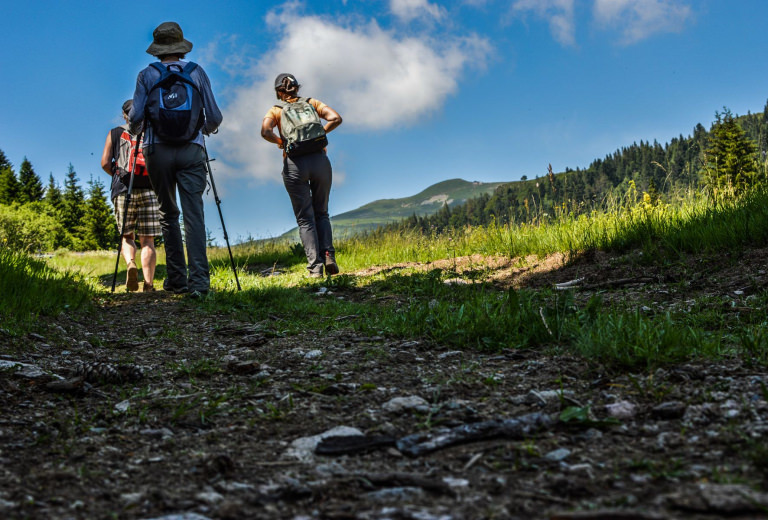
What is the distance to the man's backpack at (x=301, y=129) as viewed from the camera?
797cm

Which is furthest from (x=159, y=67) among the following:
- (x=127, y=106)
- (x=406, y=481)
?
(x=406, y=481)

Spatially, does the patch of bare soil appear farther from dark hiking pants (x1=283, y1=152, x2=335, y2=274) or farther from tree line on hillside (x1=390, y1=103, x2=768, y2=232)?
tree line on hillside (x1=390, y1=103, x2=768, y2=232)

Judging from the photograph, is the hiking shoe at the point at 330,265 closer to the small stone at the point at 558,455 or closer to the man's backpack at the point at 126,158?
the man's backpack at the point at 126,158

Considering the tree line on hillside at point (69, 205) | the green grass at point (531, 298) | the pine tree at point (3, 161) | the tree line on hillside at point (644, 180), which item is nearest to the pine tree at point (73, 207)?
the tree line on hillside at point (69, 205)

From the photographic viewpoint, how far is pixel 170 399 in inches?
98.3

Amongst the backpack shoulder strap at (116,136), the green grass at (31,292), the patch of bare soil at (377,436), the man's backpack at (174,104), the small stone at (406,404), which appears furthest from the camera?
the backpack shoulder strap at (116,136)

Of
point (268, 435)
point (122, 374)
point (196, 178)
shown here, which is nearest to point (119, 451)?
point (268, 435)

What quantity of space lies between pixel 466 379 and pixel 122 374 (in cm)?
185

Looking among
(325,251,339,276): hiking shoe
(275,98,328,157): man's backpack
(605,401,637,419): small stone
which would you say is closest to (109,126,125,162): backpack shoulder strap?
(275,98,328,157): man's backpack

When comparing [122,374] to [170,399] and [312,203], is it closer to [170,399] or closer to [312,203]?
[170,399]

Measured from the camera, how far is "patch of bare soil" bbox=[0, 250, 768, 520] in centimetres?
142

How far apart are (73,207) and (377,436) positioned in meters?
71.3

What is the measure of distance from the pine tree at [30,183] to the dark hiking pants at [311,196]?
243 feet

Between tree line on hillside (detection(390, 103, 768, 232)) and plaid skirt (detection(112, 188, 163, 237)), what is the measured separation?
6103 mm
